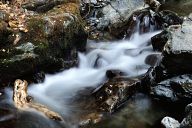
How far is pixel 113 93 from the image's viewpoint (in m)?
8.33

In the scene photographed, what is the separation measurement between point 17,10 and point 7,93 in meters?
2.73

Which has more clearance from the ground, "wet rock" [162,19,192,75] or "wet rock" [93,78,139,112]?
"wet rock" [162,19,192,75]

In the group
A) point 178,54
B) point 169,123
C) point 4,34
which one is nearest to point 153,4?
point 178,54

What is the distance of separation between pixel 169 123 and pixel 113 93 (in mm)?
1583

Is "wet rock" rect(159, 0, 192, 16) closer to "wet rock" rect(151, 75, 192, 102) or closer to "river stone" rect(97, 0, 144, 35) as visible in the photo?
"river stone" rect(97, 0, 144, 35)

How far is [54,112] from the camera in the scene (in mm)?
7641

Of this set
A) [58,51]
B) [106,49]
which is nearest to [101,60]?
[106,49]

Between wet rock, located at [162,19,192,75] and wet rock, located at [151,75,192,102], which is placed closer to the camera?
wet rock, located at [151,75,192,102]

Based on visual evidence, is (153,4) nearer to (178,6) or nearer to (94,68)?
(178,6)

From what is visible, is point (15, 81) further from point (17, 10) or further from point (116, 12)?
point (116, 12)

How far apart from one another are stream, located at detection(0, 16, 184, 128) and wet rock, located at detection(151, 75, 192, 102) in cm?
29

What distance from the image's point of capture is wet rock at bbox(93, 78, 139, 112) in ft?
26.6

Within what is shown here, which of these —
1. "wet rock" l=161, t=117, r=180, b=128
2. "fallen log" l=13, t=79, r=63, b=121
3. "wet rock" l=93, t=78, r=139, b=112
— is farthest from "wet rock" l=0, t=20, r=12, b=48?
"wet rock" l=161, t=117, r=180, b=128

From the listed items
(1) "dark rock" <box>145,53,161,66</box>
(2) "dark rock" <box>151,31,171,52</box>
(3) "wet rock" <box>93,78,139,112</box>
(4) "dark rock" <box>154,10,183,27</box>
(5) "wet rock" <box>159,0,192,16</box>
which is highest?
(5) "wet rock" <box>159,0,192,16</box>
